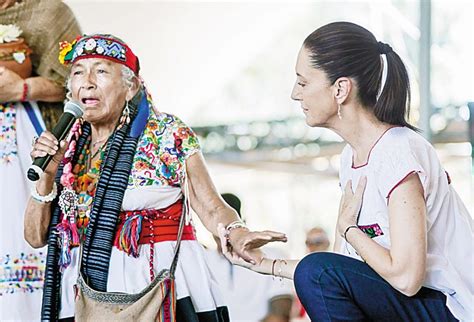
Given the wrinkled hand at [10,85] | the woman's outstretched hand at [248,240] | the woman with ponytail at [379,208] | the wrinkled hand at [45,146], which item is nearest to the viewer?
the woman with ponytail at [379,208]

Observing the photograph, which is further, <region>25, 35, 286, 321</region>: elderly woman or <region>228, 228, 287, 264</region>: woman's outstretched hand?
<region>25, 35, 286, 321</region>: elderly woman

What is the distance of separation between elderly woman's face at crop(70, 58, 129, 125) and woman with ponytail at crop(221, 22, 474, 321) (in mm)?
597

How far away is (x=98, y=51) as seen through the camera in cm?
271

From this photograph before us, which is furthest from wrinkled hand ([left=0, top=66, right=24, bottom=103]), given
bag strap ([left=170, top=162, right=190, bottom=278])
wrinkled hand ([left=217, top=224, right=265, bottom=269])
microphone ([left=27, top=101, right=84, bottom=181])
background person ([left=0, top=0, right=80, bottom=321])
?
wrinkled hand ([left=217, top=224, right=265, bottom=269])

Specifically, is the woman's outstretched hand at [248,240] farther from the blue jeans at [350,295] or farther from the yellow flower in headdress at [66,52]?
the yellow flower in headdress at [66,52]

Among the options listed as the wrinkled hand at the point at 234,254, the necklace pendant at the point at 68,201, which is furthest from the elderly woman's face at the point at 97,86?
the wrinkled hand at the point at 234,254

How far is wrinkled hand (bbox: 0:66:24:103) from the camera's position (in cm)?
299

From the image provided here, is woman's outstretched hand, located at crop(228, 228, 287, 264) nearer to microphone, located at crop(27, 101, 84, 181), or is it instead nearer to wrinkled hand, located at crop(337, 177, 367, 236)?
wrinkled hand, located at crop(337, 177, 367, 236)

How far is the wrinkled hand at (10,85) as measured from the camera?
2.99 meters

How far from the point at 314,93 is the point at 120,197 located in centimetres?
67

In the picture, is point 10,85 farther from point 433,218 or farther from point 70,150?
point 433,218

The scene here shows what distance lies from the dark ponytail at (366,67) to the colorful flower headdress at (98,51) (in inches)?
26.5

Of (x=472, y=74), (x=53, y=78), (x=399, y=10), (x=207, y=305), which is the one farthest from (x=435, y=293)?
(x=472, y=74)

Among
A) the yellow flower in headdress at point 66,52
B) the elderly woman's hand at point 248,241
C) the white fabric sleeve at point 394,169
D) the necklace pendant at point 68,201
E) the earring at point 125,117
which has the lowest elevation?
the elderly woman's hand at point 248,241
